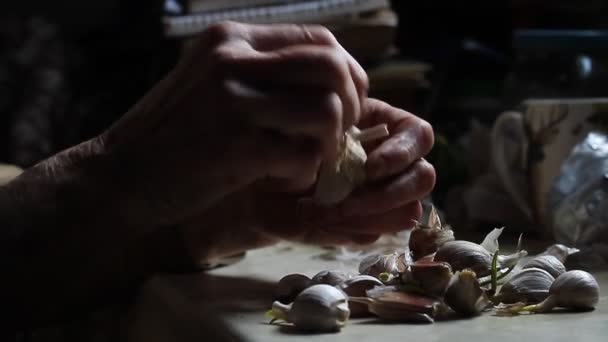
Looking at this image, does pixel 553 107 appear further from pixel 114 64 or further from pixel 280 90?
pixel 114 64

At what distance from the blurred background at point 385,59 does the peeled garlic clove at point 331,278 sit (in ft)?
1.44

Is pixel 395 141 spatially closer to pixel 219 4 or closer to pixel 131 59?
pixel 219 4

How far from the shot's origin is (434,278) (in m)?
0.62

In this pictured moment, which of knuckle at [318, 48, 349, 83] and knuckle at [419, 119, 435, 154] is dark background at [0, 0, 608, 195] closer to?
knuckle at [419, 119, 435, 154]

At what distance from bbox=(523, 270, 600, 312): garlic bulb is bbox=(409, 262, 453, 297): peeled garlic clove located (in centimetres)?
6

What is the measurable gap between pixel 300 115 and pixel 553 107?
0.46m

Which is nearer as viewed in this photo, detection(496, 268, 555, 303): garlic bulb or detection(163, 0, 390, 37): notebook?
detection(496, 268, 555, 303): garlic bulb

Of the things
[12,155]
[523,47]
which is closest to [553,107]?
[523,47]

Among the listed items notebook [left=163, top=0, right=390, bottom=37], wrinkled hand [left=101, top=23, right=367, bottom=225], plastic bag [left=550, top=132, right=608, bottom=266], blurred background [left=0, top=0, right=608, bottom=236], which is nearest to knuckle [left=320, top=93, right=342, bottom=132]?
wrinkled hand [left=101, top=23, right=367, bottom=225]

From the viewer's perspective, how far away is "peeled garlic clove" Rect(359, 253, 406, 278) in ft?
2.27

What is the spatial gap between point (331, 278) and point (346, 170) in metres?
0.09

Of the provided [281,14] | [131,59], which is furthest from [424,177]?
[131,59]

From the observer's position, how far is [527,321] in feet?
2.01

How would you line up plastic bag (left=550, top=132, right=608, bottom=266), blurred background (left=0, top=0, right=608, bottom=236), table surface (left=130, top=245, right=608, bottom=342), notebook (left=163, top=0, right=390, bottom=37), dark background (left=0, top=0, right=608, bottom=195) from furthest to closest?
1. dark background (left=0, top=0, right=608, bottom=195)
2. notebook (left=163, top=0, right=390, bottom=37)
3. blurred background (left=0, top=0, right=608, bottom=236)
4. plastic bag (left=550, top=132, right=608, bottom=266)
5. table surface (left=130, top=245, right=608, bottom=342)
